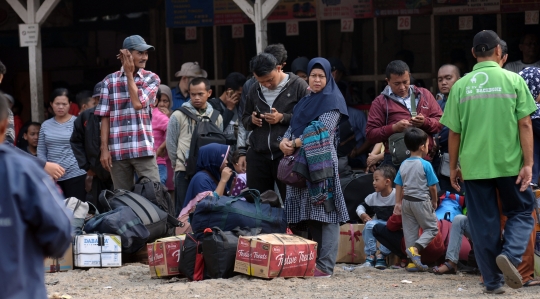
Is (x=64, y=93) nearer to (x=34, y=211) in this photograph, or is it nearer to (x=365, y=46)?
(x=365, y=46)

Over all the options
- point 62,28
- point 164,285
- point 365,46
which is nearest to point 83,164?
point 164,285

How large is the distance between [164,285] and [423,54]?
633 centimetres

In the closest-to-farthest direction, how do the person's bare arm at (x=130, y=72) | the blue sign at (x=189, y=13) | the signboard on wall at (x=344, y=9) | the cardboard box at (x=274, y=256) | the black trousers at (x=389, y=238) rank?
the cardboard box at (x=274, y=256) → the black trousers at (x=389, y=238) → the person's bare arm at (x=130, y=72) → the signboard on wall at (x=344, y=9) → the blue sign at (x=189, y=13)

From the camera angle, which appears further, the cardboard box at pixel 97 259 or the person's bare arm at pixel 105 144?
the person's bare arm at pixel 105 144

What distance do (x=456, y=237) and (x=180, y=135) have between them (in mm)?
3446

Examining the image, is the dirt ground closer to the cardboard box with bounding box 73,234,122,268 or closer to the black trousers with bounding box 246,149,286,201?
the cardboard box with bounding box 73,234,122,268

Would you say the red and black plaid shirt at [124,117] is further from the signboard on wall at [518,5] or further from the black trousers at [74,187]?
the signboard on wall at [518,5]

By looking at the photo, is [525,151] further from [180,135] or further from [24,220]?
[180,135]

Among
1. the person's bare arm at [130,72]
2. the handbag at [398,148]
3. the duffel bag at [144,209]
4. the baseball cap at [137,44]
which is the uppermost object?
the baseball cap at [137,44]

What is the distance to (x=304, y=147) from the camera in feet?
24.1

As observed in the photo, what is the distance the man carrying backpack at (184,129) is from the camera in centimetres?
981

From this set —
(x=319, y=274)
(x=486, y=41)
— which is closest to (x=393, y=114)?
(x=319, y=274)

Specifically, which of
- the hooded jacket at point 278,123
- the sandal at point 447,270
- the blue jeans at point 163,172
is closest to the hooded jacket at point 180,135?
the blue jeans at point 163,172

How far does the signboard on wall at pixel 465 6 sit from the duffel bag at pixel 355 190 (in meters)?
3.84
